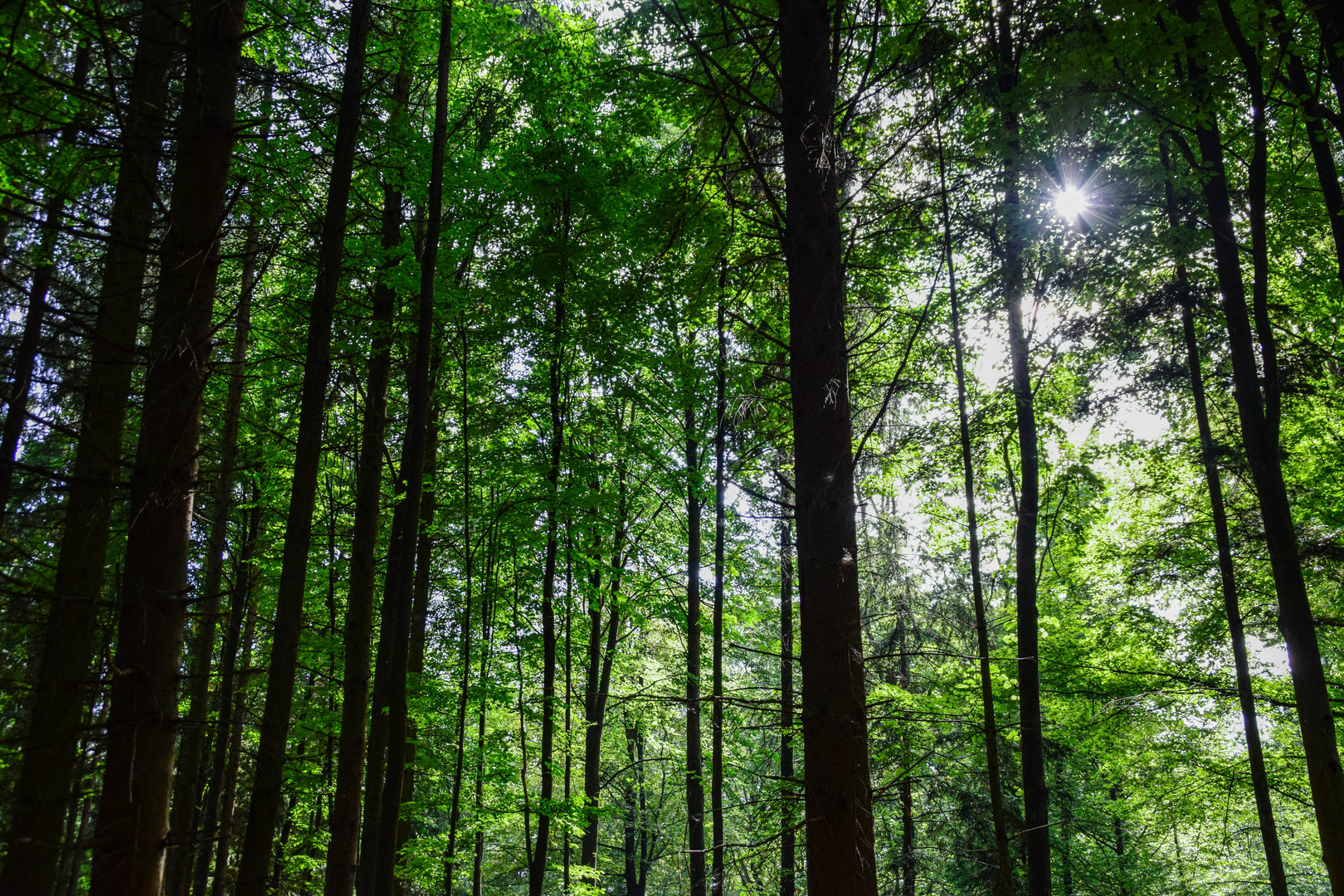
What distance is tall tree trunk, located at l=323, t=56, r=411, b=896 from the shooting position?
6.40 meters

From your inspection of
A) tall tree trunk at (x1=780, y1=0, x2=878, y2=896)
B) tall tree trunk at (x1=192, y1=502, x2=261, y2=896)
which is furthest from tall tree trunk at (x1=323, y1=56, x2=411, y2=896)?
tall tree trunk at (x1=780, y1=0, x2=878, y2=896)

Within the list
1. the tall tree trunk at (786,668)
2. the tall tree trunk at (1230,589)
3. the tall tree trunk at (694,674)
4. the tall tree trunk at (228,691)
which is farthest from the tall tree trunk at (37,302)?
the tall tree trunk at (1230,589)

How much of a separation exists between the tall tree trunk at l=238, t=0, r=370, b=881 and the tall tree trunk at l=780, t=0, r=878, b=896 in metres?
3.22

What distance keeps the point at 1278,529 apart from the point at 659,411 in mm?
7568

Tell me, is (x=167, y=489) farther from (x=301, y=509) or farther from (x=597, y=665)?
(x=597, y=665)

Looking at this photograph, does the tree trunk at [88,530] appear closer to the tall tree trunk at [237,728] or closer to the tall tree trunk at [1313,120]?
the tall tree trunk at [237,728]

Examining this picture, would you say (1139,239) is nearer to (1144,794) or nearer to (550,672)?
(550,672)

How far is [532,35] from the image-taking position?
33.1ft

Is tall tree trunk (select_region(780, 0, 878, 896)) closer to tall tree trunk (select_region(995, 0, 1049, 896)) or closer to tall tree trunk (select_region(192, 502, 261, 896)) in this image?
tall tree trunk (select_region(995, 0, 1049, 896))

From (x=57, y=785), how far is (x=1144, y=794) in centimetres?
1751

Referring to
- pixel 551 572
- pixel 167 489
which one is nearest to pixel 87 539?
pixel 167 489

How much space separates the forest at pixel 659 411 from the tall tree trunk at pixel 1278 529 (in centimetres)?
4

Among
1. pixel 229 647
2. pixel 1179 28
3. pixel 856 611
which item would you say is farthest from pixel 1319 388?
pixel 229 647

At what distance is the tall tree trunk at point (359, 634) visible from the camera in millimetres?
6402
